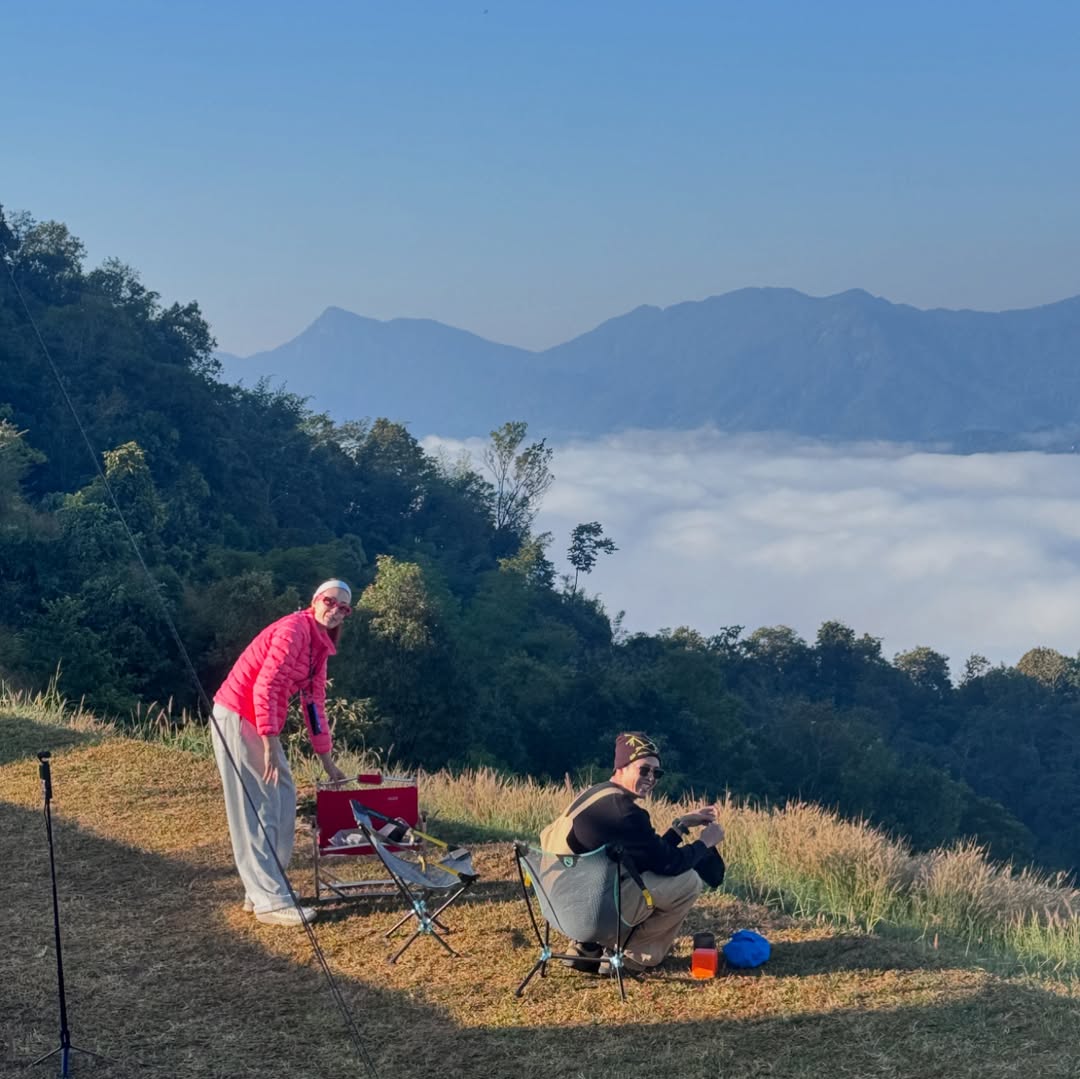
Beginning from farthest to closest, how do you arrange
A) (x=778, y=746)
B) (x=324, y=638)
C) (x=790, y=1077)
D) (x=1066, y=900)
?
(x=778, y=746), (x=1066, y=900), (x=324, y=638), (x=790, y=1077)

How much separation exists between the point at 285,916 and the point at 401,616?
31.4m

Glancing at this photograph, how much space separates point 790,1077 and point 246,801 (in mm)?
2790

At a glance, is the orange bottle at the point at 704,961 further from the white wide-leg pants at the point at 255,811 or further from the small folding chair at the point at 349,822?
the white wide-leg pants at the point at 255,811

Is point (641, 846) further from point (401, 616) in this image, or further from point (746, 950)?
point (401, 616)

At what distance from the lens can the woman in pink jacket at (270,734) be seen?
579cm

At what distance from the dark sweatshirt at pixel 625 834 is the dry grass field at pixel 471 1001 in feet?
1.94

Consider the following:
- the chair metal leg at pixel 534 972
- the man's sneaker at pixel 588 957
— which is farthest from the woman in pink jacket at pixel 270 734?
the man's sneaker at pixel 588 957

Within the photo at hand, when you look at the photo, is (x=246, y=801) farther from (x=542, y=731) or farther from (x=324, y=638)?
(x=542, y=731)

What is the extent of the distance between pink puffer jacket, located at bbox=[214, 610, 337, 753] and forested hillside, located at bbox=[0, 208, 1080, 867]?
1938 centimetres

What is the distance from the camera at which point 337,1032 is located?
495 cm

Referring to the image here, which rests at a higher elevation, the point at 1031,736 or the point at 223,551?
the point at 223,551

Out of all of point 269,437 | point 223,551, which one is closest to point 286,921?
point 223,551

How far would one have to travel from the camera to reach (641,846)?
507 cm

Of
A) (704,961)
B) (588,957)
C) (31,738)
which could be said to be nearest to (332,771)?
(588,957)
